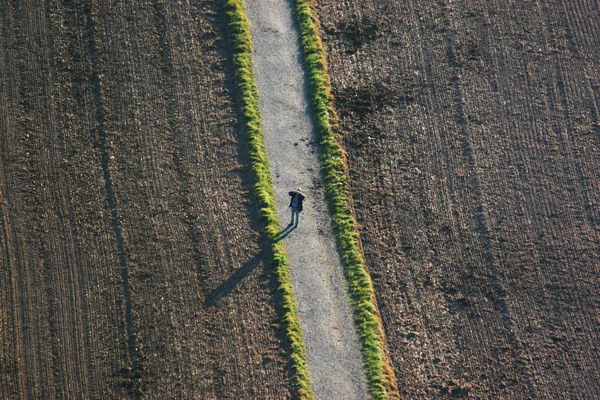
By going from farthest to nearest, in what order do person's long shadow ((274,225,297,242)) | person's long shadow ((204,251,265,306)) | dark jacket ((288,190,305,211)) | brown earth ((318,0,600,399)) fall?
1. person's long shadow ((274,225,297,242))
2. dark jacket ((288,190,305,211))
3. person's long shadow ((204,251,265,306))
4. brown earth ((318,0,600,399))

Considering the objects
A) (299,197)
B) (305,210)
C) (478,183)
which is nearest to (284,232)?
(305,210)

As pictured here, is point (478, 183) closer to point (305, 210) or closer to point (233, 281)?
point (305, 210)

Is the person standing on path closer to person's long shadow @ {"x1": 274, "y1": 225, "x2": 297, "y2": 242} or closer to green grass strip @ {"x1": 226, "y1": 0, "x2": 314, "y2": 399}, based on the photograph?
person's long shadow @ {"x1": 274, "y1": 225, "x2": 297, "y2": 242}

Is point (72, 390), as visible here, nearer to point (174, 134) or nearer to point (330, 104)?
point (174, 134)

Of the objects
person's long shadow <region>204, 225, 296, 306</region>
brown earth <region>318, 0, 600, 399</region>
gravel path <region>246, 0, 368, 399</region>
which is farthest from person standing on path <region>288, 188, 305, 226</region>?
brown earth <region>318, 0, 600, 399</region>

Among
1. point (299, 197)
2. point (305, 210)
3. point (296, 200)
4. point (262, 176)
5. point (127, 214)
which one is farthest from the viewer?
point (262, 176)

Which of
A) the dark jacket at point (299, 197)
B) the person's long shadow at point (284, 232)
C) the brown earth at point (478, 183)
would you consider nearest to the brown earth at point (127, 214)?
the person's long shadow at point (284, 232)
